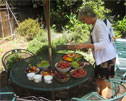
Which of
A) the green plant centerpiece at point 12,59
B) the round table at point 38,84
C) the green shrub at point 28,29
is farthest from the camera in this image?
the green shrub at point 28,29

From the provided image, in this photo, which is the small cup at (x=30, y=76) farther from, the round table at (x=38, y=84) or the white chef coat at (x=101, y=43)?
the white chef coat at (x=101, y=43)

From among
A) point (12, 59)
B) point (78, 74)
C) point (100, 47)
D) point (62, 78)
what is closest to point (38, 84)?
point (62, 78)

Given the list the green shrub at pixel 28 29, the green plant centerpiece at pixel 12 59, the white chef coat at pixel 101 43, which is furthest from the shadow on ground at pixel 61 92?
the green shrub at pixel 28 29

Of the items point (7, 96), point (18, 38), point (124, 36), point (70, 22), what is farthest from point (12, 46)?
point (124, 36)

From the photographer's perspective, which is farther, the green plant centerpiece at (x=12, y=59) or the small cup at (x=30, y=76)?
the green plant centerpiece at (x=12, y=59)

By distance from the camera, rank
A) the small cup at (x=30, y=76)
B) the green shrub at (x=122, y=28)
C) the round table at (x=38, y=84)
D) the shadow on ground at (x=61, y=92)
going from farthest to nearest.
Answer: the green shrub at (x=122, y=28) → the shadow on ground at (x=61, y=92) → the small cup at (x=30, y=76) → the round table at (x=38, y=84)

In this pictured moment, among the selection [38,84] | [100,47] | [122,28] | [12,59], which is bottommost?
[38,84]

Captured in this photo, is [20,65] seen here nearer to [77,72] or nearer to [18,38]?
[77,72]

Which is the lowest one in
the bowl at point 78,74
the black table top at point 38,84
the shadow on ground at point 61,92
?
the shadow on ground at point 61,92

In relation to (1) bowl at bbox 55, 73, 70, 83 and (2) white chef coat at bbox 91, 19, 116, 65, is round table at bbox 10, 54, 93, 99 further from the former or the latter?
(2) white chef coat at bbox 91, 19, 116, 65

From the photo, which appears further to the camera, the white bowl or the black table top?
the white bowl

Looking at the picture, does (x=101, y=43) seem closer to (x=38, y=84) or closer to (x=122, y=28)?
(x=38, y=84)

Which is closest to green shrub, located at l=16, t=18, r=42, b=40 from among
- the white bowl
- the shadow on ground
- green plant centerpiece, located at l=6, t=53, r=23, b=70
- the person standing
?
the shadow on ground

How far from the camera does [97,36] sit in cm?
205
